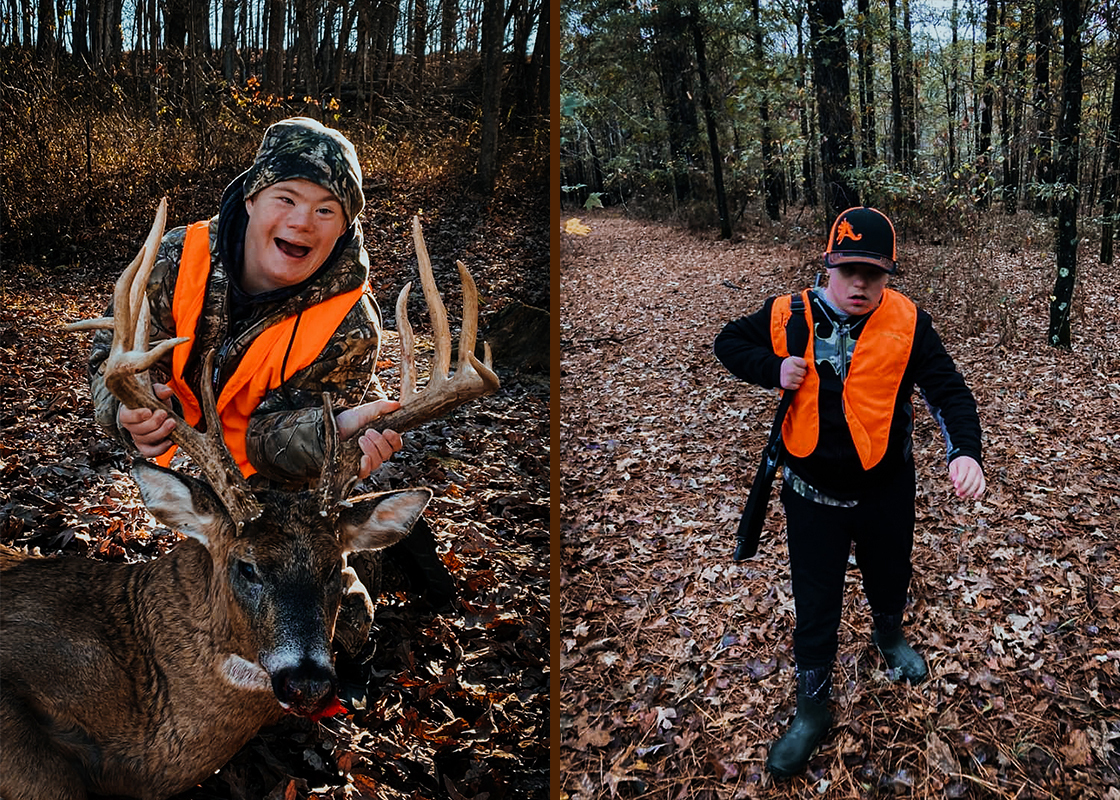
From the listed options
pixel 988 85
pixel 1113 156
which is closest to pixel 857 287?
pixel 988 85

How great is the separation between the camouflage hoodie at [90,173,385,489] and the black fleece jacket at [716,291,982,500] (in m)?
1.20

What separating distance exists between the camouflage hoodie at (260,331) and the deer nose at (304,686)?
72 cm

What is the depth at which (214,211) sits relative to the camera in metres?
2.69

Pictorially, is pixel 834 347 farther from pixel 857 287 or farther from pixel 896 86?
pixel 896 86

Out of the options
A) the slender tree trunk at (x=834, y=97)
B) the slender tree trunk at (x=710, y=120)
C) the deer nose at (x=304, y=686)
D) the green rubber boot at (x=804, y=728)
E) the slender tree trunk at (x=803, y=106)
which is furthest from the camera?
the slender tree trunk at (x=710, y=120)

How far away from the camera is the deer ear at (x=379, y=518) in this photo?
2156 millimetres

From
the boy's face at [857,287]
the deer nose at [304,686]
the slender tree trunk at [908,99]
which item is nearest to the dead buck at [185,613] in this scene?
the deer nose at [304,686]

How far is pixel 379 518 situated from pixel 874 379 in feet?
5.22

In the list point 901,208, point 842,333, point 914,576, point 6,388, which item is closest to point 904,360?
point 842,333

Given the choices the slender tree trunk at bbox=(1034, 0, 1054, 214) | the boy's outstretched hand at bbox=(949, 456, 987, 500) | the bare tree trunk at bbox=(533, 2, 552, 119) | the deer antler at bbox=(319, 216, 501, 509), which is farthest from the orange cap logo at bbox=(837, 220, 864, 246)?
the slender tree trunk at bbox=(1034, 0, 1054, 214)

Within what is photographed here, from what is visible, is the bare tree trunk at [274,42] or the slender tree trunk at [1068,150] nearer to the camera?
the bare tree trunk at [274,42]

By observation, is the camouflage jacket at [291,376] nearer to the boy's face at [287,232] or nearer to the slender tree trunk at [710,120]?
the boy's face at [287,232]

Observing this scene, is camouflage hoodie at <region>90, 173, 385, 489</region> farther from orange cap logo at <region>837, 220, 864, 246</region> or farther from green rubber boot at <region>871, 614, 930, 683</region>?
green rubber boot at <region>871, 614, 930, 683</region>

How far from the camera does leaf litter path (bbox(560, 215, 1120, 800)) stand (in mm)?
2811
